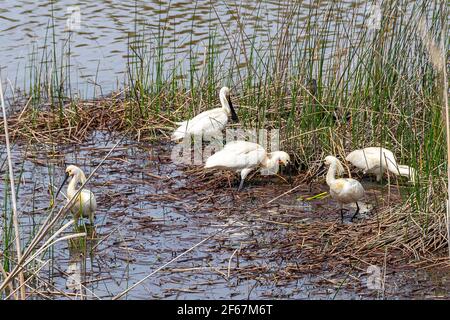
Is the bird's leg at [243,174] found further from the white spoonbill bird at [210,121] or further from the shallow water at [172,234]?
the white spoonbill bird at [210,121]

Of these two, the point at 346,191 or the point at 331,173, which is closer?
the point at 346,191

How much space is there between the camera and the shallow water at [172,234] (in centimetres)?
516

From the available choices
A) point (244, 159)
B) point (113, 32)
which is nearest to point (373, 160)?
point (244, 159)

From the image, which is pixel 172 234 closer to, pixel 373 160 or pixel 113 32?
pixel 373 160

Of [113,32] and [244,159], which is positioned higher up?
[244,159]

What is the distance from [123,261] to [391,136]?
7.84ft

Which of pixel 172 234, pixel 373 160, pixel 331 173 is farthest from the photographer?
pixel 373 160

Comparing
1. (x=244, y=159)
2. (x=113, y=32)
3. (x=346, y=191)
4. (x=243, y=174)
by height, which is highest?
(x=346, y=191)

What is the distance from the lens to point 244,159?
704cm

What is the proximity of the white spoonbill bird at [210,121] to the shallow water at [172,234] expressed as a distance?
264 millimetres

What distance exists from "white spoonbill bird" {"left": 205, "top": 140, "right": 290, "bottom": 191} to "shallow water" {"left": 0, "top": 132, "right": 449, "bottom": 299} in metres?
0.16

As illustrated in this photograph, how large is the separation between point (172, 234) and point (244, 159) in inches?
45.3

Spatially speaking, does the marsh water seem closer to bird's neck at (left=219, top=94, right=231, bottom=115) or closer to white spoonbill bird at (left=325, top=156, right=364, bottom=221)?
bird's neck at (left=219, top=94, right=231, bottom=115)

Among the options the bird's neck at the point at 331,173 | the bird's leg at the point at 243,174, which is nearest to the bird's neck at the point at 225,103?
the bird's leg at the point at 243,174
